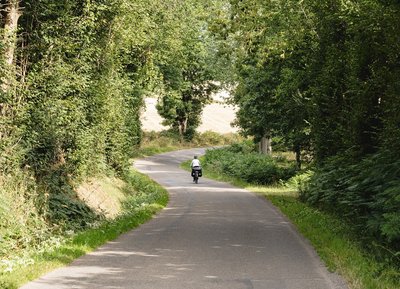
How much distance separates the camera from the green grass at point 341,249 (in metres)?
8.66

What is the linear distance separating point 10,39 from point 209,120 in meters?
89.6

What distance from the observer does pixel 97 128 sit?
21.2 m

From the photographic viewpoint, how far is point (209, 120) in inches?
4077

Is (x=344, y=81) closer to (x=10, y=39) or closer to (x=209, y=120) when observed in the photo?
(x=10, y=39)

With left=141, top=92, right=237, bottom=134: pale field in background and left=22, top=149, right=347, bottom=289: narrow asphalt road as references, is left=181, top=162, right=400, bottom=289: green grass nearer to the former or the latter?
left=22, top=149, right=347, bottom=289: narrow asphalt road

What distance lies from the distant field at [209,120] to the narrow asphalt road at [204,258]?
57849 mm

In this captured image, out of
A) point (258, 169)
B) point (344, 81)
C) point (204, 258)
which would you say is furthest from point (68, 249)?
point (258, 169)

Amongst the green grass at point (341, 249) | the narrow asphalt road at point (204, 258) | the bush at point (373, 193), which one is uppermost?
the bush at point (373, 193)

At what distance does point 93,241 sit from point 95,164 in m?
9.58

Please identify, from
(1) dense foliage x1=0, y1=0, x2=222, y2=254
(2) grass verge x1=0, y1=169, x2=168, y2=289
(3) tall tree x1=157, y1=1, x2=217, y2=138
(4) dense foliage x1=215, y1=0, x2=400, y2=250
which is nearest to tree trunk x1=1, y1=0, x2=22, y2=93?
(1) dense foliage x1=0, y1=0, x2=222, y2=254

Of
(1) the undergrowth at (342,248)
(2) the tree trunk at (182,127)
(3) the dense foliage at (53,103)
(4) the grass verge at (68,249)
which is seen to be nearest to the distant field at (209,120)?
(2) the tree trunk at (182,127)

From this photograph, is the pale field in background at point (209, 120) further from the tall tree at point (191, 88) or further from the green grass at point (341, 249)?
the green grass at point (341, 249)

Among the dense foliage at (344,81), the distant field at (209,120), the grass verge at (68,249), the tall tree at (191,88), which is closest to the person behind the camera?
the grass verge at (68,249)

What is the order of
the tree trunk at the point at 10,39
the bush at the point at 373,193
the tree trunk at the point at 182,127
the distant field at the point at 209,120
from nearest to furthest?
the bush at the point at 373,193 < the tree trunk at the point at 10,39 < the tree trunk at the point at 182,127 < the distant field at the point at 209,120
